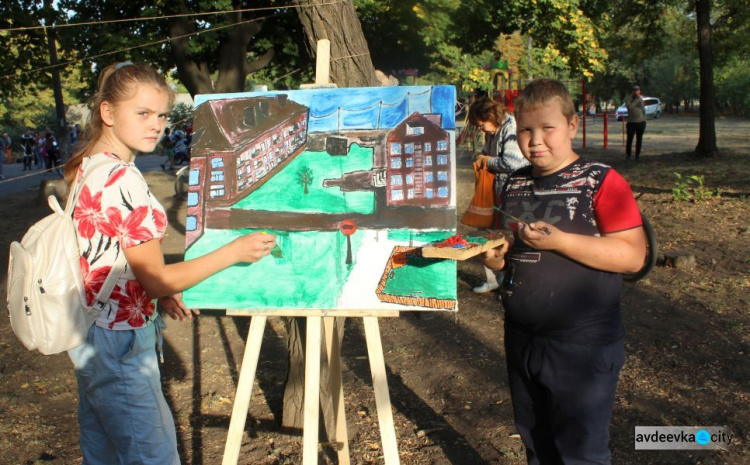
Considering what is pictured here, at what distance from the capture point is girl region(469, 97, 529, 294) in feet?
15.8

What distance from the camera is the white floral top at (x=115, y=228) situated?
68.0 inches

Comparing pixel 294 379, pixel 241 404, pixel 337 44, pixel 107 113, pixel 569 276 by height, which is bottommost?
pixel 294 379

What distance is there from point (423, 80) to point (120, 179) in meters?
27.5

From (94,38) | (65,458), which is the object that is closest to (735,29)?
(94,38)

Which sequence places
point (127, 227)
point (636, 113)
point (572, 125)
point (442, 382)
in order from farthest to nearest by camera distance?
point (636, 113), point (442, 382), point (572, 125), point (127, 227)

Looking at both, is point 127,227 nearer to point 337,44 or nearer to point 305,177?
point 305,177

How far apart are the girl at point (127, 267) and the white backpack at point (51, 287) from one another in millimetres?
33

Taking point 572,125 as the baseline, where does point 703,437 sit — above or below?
below

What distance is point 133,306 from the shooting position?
1.84 meters

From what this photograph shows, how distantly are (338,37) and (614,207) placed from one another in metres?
2.15

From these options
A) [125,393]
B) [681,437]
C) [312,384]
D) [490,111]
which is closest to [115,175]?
[125,393]

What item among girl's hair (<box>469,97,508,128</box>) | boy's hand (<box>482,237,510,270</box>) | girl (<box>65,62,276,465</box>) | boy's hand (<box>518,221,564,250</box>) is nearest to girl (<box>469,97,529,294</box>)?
girl's hair (<box>469,97,508,128</box>)

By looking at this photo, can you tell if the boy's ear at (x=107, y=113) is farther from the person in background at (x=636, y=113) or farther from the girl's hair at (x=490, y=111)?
the person in background at (x=636, y=113)

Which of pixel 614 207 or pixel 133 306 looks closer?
pixel 133 306
